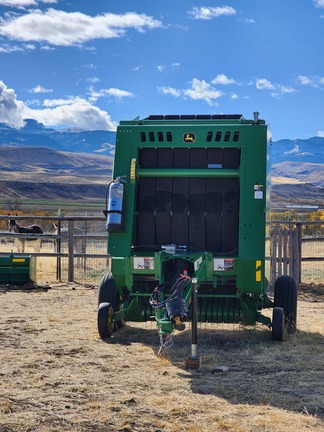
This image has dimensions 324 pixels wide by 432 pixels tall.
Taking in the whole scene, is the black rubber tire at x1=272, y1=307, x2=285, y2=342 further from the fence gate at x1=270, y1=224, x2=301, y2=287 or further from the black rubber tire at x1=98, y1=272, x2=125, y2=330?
the fence gate at x1=270, y1=224, x2=301, y2=287

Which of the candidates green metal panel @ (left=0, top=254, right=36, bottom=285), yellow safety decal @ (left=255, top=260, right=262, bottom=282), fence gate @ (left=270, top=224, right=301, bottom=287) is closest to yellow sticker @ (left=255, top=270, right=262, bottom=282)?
yellow safety decal @ (left=255, top=260, right=262, bottom=282)

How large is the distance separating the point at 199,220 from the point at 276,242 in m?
7.27

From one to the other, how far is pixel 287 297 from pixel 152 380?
3.52 metres

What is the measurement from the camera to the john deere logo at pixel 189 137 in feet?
31.4

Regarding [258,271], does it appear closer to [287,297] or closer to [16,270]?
[287,297]

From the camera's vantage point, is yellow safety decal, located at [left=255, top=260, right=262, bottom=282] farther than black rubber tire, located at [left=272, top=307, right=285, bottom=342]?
No

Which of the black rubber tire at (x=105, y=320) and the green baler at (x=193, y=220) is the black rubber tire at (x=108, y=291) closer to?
the green baler at (x=193, y=220)

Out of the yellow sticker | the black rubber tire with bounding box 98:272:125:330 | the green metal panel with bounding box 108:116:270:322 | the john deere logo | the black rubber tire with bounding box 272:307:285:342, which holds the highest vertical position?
the john deere logo

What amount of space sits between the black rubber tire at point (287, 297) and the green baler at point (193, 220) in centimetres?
1

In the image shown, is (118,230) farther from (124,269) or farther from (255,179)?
(255,179)

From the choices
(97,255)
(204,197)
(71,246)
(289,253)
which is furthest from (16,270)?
(204,197)

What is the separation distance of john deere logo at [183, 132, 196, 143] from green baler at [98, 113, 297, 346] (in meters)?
0.01

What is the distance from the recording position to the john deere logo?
9570 mm

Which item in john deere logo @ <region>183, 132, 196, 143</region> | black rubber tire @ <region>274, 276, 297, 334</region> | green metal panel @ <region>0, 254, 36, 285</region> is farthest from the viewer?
green metal panel @ <region>0, 254, 36, 285</region>
